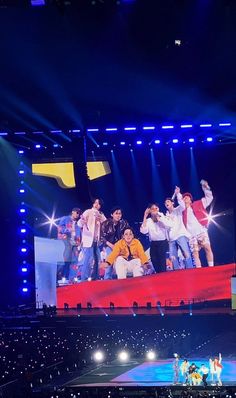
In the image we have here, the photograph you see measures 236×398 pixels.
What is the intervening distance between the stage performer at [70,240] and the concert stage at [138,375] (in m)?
4.38

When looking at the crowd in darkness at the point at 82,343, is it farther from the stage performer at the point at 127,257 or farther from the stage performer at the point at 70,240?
the stage performer at the point at 70,240

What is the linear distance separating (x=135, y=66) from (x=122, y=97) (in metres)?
1.75

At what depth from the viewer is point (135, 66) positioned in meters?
21.1

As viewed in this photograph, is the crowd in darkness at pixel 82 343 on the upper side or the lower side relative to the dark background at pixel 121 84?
lower

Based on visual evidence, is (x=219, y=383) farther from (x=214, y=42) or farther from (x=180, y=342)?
(x=214, y=42)

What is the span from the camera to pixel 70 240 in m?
24.9

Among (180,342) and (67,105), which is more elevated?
(67,105)

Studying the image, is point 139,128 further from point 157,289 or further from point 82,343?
point 82,343

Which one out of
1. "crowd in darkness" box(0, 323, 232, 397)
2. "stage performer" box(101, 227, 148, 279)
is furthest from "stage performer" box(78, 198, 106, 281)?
"crowd in darkness" box(0, 323, 232, 397)

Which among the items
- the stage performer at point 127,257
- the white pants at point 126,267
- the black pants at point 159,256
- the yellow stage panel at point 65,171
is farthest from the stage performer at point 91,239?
the black pants at point 159,256

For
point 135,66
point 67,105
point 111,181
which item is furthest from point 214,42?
point 111,181

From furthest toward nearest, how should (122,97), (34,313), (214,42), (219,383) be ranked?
(34,313) < (122,97) < (214,42) < (219,383)

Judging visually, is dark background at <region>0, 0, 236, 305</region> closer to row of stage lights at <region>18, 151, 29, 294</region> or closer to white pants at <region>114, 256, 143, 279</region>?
row of stage lights at <region>18, 151, 29, 294</region>

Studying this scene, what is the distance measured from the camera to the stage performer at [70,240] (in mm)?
24828
